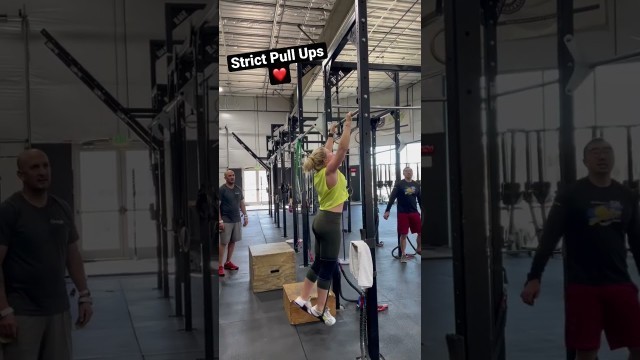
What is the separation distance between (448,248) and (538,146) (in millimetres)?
391

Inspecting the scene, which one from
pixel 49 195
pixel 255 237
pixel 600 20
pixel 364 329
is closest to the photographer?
pixel 600 20

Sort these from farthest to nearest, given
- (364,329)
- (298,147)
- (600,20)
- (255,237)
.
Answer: (255,237)
(298,147)
(364,329)
(600,20)

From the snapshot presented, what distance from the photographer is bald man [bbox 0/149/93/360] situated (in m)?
1.02

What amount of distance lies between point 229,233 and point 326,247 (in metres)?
2.51

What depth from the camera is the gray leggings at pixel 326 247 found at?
10.7ft

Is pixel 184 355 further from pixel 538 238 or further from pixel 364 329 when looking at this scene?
pixel 364 329

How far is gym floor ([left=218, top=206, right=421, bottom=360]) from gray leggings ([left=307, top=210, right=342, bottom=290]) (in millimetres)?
480

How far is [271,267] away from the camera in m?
4.58

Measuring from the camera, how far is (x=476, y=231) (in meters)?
1.11

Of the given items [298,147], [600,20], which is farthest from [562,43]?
[298,147]

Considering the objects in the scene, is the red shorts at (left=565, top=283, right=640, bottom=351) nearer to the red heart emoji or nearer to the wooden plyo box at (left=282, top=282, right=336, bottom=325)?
the red heart emoji

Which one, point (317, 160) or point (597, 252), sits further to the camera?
point (317, 160)

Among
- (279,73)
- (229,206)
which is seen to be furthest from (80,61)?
(229,206)

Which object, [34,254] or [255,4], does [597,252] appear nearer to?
[34,254]
